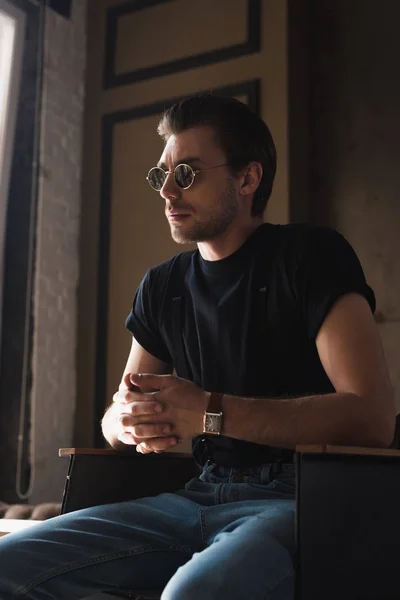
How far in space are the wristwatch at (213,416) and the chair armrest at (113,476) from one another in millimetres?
408

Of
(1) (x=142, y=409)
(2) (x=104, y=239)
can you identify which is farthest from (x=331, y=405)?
(2) (x=104, y=239)


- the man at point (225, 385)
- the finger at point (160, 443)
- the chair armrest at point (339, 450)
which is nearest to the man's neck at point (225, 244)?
the man at point (225, 385)

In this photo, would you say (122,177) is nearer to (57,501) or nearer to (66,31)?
(66,31)

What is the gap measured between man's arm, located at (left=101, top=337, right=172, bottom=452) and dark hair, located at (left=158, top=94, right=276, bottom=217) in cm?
49

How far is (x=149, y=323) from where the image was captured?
2008 millimetres

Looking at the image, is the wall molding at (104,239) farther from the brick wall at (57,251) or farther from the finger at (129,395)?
the finger at (129,395)

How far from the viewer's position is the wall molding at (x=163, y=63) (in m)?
3.78

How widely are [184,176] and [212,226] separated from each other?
15 centimetres

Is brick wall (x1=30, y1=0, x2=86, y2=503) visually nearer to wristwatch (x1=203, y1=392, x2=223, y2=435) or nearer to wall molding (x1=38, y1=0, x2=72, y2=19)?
wall molding (x1=38, y1=0, x2=72, y2=19)

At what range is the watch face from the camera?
1.48m

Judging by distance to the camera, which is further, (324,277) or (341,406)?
(324,277)

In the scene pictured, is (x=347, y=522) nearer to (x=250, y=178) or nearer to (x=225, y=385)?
(x=225, y=385)

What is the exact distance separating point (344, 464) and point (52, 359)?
2.85 metres

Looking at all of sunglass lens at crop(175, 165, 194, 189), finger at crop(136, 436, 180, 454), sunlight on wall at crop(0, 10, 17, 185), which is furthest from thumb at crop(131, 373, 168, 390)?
sunlight on wall at crop(0, 10, 17, 185)
